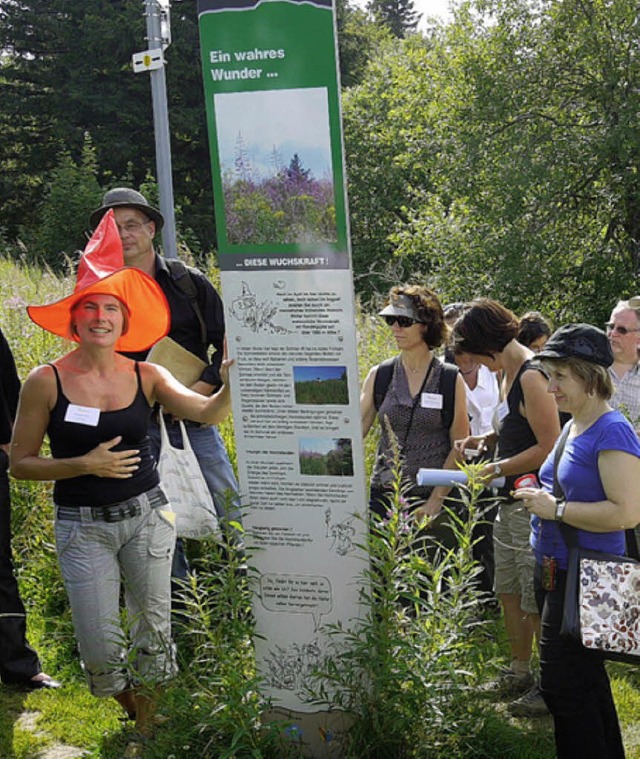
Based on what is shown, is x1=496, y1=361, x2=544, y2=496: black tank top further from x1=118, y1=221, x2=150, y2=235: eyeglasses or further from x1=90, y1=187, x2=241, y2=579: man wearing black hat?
x1=118, y1=221, x2=150, y2=235: eyeglasses

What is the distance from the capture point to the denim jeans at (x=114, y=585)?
3.50 m

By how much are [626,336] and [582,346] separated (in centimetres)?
234

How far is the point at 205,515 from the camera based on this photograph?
4262 millimetres

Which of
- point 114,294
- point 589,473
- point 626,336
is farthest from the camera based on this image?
point 626,336

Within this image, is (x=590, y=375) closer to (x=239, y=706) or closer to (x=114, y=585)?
(x=239, y=706)

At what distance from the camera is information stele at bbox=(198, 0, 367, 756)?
10.1 ft

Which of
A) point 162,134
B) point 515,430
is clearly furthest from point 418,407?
point 162,134

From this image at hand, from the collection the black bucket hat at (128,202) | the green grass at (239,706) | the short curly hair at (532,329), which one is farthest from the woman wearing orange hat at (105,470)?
the short curly hair at (532,329)

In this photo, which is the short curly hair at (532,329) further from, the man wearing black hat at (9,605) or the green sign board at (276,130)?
the man wearing black hat at (9,605)

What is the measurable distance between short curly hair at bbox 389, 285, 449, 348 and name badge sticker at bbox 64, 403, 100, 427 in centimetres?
175

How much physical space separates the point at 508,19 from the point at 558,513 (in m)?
13.6

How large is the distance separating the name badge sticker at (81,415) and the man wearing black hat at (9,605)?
1.14 m

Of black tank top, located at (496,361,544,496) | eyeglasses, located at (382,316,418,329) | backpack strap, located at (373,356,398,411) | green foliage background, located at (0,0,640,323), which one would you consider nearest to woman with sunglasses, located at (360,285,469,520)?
eyeglasses, located at (382,316,418,329)

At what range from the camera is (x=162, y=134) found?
24.9 feet
